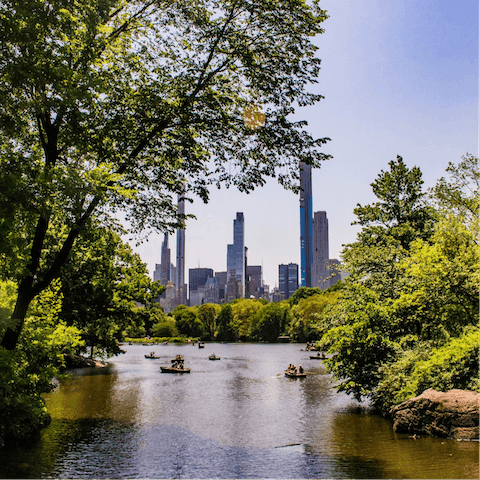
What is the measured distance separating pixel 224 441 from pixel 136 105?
13.0 metres

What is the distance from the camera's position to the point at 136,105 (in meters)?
14.5

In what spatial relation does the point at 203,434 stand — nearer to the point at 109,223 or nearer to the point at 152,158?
the point at 109,223

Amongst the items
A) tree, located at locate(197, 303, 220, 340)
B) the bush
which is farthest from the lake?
tree, located at locate(197, 303, 220, 340)

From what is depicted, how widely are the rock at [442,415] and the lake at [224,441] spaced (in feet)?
1.69

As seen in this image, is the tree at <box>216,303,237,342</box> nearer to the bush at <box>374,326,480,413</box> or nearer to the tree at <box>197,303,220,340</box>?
the tree at <box>197,303,220,340</box>

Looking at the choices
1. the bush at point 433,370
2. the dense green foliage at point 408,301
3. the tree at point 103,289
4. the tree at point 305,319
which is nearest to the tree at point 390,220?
the dense green foliage at point 408,301

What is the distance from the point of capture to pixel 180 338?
12781 cm

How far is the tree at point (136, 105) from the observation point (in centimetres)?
1195

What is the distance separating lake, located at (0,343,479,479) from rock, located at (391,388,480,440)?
20.2 inches

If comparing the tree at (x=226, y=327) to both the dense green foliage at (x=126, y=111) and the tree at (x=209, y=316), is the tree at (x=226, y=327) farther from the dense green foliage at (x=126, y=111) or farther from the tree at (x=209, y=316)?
the dense green foliage at (x=126, y=111)

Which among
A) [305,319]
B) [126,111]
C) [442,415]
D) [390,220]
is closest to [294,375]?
[390,220]

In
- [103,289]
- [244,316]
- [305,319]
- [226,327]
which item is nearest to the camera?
[103,289]

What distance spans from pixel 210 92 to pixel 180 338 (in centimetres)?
11822

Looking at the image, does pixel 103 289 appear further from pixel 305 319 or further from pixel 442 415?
pixel 305 319
